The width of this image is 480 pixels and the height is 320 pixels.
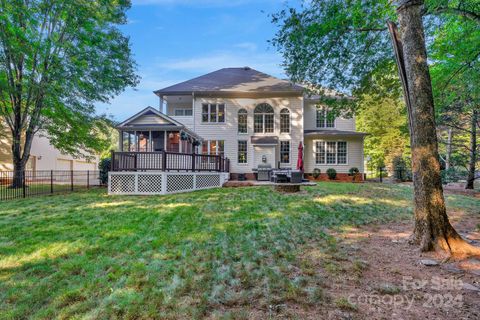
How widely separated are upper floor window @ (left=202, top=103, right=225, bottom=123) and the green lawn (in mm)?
12285

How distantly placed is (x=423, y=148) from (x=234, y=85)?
1567 centimetres

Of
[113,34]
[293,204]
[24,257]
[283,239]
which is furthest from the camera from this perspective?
[113,34]


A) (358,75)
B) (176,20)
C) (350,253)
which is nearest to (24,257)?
(350,253)

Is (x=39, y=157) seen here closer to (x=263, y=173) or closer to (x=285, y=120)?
(x=263, y=173)

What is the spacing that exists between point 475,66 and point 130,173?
41.3 feet

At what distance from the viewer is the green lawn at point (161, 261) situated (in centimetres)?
227

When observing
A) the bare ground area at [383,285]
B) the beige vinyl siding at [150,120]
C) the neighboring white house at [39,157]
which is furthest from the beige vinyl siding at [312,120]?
the neighboring white house at [39,157]

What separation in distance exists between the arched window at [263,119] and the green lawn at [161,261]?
12126mm

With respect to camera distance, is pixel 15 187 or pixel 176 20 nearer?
pixel 15 187

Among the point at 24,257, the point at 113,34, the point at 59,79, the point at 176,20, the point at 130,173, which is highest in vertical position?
the point at 176,20

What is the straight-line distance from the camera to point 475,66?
262 inches

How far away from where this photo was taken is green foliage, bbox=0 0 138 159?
11141 mm

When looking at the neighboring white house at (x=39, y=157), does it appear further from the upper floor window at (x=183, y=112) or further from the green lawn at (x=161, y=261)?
the green lawn at (x=161, y=261)

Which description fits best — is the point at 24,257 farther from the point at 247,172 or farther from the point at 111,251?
the point at 247,172
